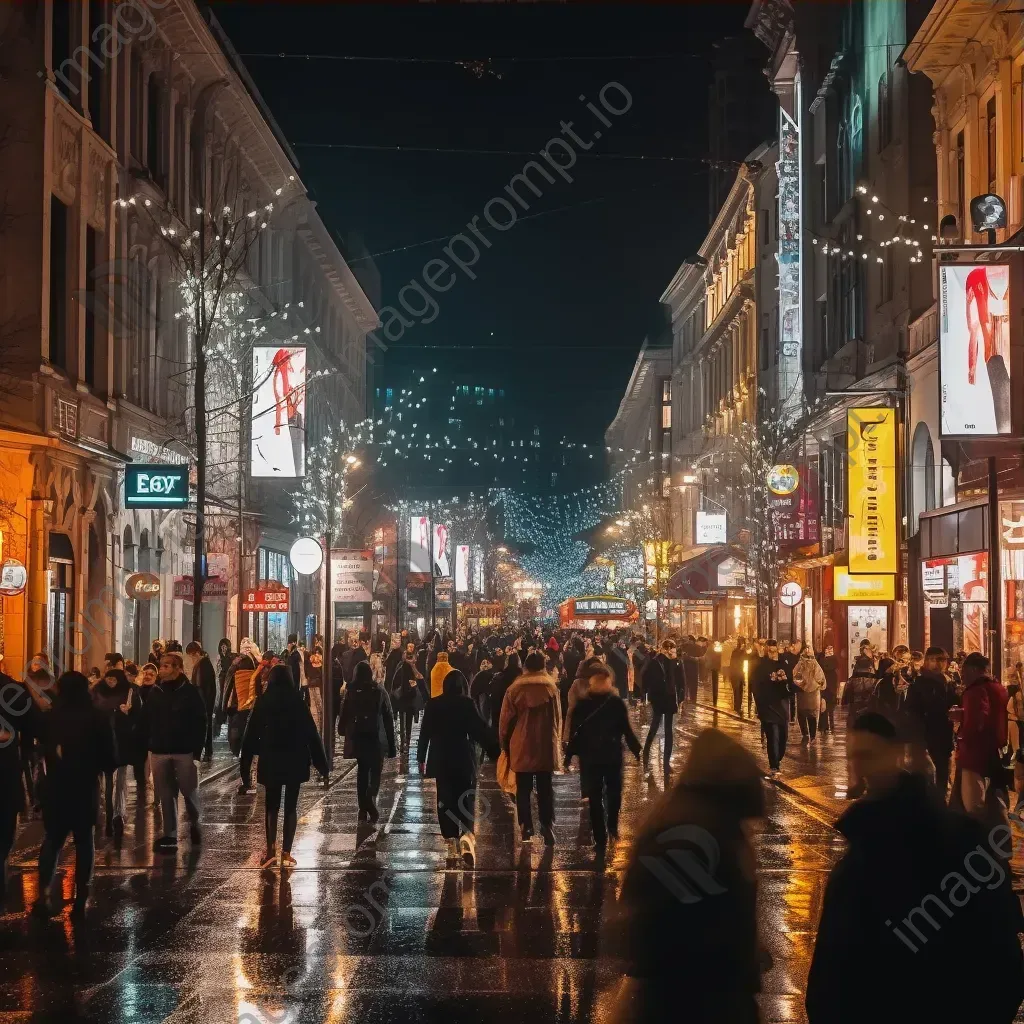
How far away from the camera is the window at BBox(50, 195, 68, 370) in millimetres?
31391

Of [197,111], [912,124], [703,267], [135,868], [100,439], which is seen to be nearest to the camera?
[135,868]

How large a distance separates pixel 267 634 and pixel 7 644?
28.2 meters

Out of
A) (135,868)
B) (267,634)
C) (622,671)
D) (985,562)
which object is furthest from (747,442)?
(135,868)

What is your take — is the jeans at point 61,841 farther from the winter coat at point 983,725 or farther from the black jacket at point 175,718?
the winter coat at point 983,725

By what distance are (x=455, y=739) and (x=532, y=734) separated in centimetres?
114

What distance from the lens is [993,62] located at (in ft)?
95.6

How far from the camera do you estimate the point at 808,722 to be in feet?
95.8

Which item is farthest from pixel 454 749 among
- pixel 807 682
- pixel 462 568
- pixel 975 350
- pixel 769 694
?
pixel 462 568

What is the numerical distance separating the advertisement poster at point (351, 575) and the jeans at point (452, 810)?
16.7 m

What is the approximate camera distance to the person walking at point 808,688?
2784cm

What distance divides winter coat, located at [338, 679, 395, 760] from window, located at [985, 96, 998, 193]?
18.3 m

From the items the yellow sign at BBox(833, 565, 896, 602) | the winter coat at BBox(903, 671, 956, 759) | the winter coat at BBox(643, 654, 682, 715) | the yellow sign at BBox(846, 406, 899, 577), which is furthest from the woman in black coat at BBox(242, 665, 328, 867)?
the yellow sign at BBox(833, 565, 896, 602)

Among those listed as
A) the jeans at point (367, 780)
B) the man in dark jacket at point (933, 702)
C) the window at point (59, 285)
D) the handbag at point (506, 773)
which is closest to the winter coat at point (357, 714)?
the jeans at point (367, 780)

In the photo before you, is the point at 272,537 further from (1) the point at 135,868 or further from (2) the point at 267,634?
(1) the point at 135,868
